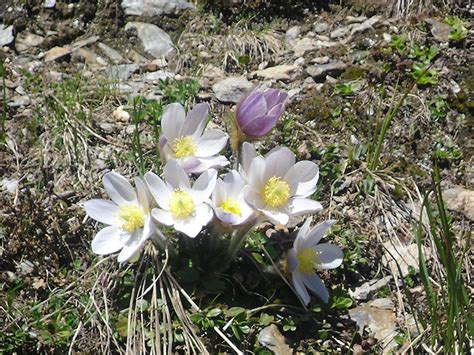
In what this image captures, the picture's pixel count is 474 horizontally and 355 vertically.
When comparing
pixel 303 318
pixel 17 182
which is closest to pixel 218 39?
pixel 17 182

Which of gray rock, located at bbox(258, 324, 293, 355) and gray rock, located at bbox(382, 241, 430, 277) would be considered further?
gray rock, located at bbox(382, 241, 430, 277)

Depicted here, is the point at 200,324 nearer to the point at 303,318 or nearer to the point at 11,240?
the point at 303,318

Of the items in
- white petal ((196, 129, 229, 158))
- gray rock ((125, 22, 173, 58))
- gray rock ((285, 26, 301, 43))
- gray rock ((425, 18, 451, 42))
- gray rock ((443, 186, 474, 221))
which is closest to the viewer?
white petal ((196, 129, 229, 158))

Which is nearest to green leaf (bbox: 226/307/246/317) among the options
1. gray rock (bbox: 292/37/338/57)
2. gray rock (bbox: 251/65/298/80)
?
gray rock (bbox: 251/65/298/80)

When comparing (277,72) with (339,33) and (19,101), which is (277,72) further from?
(19,101)

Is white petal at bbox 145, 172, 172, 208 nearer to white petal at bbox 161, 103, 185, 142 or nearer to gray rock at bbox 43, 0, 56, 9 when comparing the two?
white petal at bbox 161, 103, 185, 142

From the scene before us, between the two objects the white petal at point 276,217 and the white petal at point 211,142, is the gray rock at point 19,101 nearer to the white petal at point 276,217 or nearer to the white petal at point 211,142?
the white petal at point 211,142
